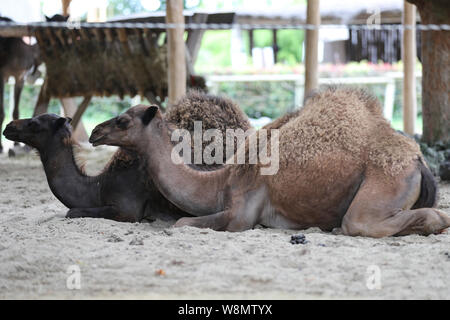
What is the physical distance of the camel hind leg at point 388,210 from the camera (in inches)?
178

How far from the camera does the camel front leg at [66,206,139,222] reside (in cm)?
534

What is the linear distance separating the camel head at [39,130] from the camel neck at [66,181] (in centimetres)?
6

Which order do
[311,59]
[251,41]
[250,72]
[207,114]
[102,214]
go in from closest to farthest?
[102,214] → [207,114] → [311,59] → [250,72] → [251,41]

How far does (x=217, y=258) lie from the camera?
396 cm

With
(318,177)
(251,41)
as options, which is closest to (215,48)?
(251,41)

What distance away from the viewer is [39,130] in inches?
218

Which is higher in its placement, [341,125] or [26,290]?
[341,125]

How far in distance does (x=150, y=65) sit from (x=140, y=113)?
5383mm

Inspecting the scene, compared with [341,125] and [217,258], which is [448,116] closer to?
[341,125]

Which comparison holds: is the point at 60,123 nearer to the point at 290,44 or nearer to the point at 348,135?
the point at 348,135

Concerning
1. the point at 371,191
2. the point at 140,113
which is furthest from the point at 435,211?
the point at 140,113

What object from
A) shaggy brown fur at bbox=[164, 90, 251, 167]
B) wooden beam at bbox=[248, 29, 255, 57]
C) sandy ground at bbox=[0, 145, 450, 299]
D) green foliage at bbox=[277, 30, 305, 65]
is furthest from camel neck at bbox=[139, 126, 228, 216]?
green foliage at bbox=[277, 30, 305, 65]

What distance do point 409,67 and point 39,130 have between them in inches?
321

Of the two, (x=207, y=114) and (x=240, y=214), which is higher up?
Answer: (x=207, y=114)
